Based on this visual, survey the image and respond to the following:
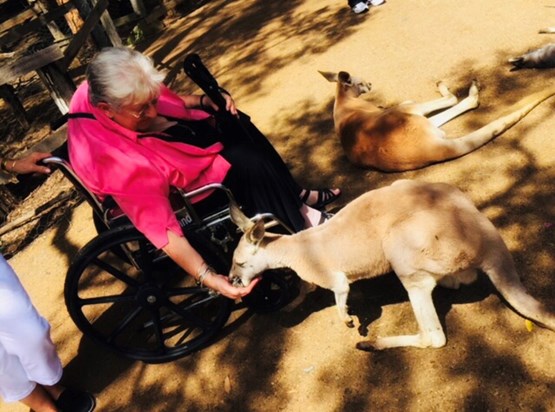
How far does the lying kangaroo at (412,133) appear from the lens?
329 centimetres

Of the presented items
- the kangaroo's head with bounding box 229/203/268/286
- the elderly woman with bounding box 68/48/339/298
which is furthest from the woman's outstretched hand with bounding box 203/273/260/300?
the kangaroo's head with bounding box 229/203/268/286

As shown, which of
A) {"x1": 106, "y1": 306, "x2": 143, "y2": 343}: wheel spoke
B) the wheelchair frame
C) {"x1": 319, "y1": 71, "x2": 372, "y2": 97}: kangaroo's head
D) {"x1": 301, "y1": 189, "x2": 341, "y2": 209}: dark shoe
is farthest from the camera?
{"x1": 319, "y1": 71, "x2": 372, "y2": 97}: kangaroo's head

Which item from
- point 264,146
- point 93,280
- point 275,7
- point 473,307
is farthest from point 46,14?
point 473,307

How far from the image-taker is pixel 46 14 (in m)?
6.03

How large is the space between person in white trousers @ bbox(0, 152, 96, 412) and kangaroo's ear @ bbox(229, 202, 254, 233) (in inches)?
37.7

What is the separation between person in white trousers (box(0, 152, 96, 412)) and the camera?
7.23ft

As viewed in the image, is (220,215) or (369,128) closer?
(220,215)

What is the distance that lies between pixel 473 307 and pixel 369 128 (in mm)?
1579

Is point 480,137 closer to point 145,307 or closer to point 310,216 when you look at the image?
point 310,216

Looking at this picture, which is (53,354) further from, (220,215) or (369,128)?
(369,128)

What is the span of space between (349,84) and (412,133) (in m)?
1.05

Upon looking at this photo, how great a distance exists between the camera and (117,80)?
2.19 meters

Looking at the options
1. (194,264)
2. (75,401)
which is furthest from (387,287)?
(75,401)

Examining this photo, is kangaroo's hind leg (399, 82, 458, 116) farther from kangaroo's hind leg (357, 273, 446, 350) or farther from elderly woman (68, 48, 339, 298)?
kangaroo's hind leg (357, 273, 446, 350)
